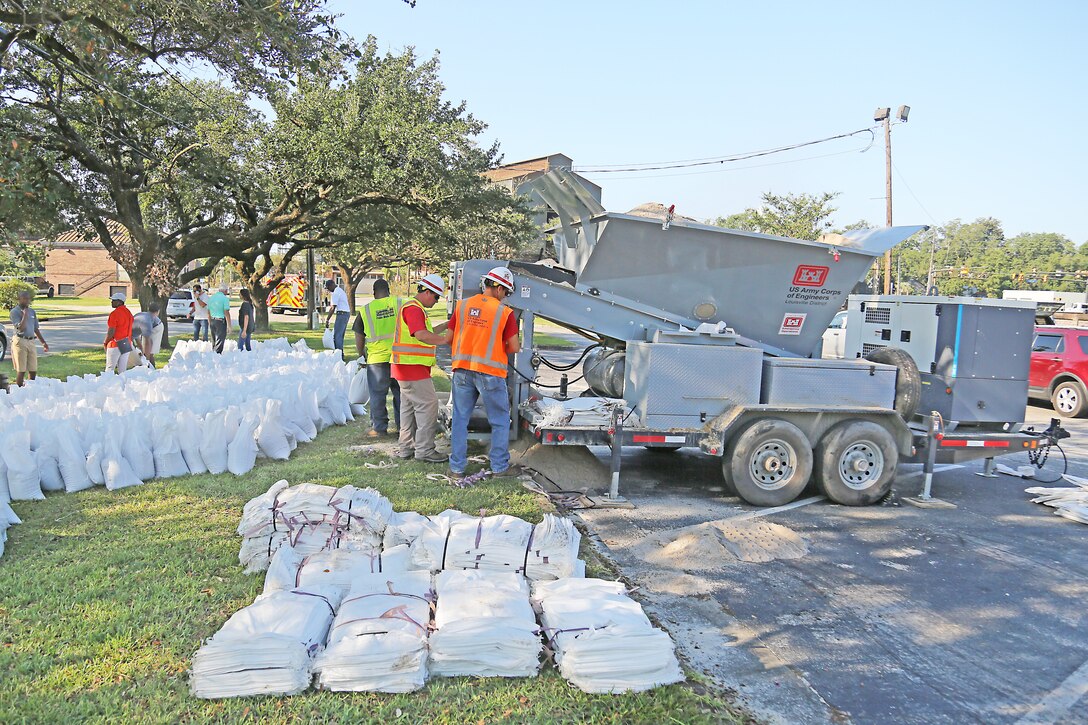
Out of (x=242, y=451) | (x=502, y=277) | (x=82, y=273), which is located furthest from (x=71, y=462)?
(x=82, y=273)

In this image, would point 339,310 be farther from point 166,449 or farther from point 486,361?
point 486,361

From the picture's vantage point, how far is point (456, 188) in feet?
57.3

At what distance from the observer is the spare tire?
22.3ft

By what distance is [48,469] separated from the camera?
5730 mm

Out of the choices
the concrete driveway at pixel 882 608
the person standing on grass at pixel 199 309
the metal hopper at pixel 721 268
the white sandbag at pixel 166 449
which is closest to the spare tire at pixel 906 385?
the metal hopper at pixel 721 268

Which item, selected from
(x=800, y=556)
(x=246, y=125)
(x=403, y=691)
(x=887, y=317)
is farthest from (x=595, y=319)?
(x=246, y=125)

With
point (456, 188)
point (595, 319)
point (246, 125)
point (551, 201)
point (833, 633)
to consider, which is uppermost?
point (246, 125)

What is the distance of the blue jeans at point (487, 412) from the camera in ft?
21.5

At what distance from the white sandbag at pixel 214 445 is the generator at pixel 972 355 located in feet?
21.7

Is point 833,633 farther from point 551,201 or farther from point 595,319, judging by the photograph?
point 551,201

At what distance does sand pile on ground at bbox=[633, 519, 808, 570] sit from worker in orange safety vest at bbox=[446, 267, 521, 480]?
1819 millimetres

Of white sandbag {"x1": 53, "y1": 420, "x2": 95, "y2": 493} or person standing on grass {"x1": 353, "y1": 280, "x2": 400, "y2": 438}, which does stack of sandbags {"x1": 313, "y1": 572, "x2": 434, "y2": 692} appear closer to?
white sandbag {"x1": 53, "y1": 420, "x2": 95, "y2": 493}

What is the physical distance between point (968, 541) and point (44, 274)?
7422 centimetres

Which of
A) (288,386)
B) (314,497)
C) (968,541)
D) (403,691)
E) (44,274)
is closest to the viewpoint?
(403,691)
